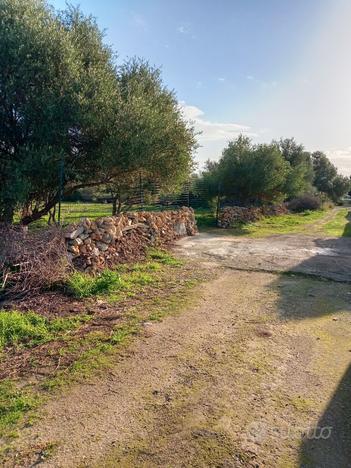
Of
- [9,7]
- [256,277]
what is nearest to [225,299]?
[256,277]

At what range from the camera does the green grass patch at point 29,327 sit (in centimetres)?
398

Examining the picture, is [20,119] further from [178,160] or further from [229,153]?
[229,153]

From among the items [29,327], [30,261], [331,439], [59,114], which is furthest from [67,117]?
[331,439]

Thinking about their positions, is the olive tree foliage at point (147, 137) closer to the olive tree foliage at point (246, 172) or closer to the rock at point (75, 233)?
the rock at point (75, 233)

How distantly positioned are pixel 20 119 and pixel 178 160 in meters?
4.55

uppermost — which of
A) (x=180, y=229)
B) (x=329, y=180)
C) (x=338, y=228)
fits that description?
(x=329, y=180)

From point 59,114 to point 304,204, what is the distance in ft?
91.9

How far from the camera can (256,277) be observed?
711 cm

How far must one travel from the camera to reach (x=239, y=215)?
17828mm

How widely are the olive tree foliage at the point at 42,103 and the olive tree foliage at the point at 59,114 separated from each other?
0.07 feet

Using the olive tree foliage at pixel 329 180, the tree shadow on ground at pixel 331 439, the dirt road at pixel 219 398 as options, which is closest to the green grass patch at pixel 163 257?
the dirt road at pixel 219 398

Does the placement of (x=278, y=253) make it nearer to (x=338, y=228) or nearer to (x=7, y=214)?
(x=7, y=214)

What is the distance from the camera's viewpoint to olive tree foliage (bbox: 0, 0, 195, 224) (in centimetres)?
725

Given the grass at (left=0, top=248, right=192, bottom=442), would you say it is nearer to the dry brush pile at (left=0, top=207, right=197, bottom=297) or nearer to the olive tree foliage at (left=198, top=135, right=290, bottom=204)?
the dry brush pile at (left=0, top=207, right=197, bottom=297)
